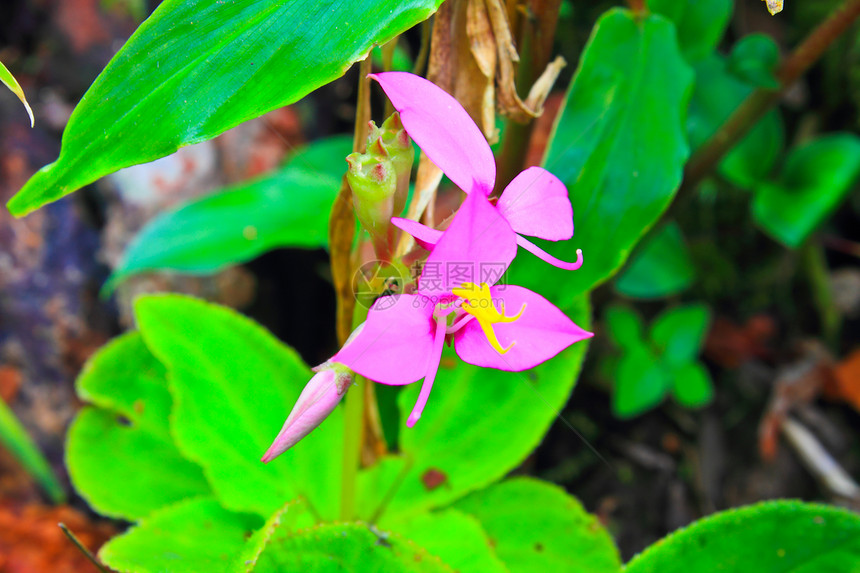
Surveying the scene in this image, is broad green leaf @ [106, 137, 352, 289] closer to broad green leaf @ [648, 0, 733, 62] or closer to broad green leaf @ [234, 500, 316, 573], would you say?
broad green leaf @ [234, 500, 316, 573]

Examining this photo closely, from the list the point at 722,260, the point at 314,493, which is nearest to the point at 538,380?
the point at 314,493

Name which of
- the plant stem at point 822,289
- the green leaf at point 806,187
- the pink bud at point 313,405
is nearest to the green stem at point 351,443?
the pink bud at point 313,405

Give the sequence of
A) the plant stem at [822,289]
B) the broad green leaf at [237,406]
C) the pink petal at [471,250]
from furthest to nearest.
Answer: the plant stem at [822,289] < the broad green leaf at [237,406] < the pink petal at [471,250]

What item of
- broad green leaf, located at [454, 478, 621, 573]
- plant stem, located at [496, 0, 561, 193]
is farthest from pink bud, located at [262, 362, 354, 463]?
broad green leaf, located at [454, 478, 621, 573]

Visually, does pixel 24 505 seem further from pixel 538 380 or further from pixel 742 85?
pixel 742 85

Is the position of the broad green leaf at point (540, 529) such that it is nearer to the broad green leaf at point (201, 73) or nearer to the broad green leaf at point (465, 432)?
the broad green leaf at point (465, 432)
